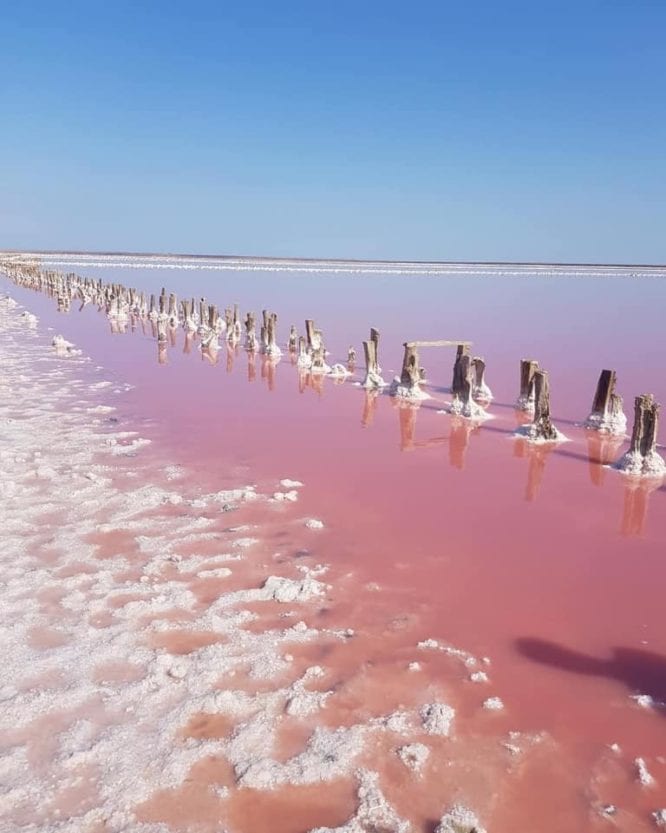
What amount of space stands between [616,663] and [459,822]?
1948mm

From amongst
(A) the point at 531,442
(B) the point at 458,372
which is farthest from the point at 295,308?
(A) the point at 531,442

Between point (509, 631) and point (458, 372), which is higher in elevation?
point (458, 372)

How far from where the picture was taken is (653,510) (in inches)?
296

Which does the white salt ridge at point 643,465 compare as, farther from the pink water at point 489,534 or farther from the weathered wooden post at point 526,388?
the weathered wooden post at point 526,388

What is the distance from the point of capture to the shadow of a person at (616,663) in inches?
167

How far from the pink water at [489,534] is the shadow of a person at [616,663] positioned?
1 centimetres

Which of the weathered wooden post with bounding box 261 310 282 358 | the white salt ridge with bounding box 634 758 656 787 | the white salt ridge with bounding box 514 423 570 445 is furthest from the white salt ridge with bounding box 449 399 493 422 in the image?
the white salt ridge with bounding box 634 758 656 787

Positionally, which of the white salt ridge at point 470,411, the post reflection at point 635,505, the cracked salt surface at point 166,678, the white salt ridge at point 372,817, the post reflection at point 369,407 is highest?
the white salt ridge at point 470,411

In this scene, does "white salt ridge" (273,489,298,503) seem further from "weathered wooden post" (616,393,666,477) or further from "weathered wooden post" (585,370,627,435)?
"weathered wooden post" (585,370,627,435)

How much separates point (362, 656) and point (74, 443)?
612 cm

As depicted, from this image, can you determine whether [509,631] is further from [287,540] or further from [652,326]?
[652,326]

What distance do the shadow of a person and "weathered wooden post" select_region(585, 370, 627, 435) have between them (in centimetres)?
677

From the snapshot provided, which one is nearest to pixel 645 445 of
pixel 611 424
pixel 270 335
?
pixel 611 424

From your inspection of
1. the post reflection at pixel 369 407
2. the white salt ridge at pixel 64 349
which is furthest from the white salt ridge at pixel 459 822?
the white salt ridge at pixel 64 349
